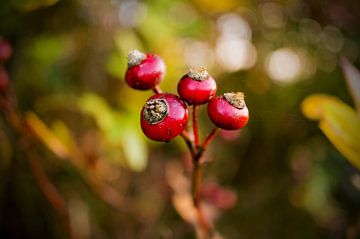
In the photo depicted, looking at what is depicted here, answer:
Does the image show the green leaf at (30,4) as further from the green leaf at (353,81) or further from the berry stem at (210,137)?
the green leaf at (353,81)

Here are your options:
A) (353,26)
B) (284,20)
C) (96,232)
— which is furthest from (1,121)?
(353,26)

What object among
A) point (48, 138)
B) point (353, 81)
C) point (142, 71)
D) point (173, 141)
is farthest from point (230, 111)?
point (173, 141)

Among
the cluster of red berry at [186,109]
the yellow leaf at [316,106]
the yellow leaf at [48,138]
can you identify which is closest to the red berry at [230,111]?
the cluster of red berry at [186,109]

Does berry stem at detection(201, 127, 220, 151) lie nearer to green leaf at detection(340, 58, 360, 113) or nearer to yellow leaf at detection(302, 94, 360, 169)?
yellow leaf at detection(302, 94, 360, 169)

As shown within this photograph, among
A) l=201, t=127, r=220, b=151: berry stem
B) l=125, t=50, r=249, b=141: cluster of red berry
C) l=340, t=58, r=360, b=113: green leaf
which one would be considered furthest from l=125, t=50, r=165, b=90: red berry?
l=340, t=58, r=360, b=113: green leaf

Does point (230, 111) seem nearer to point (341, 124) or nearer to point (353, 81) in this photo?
point (341, 124)
